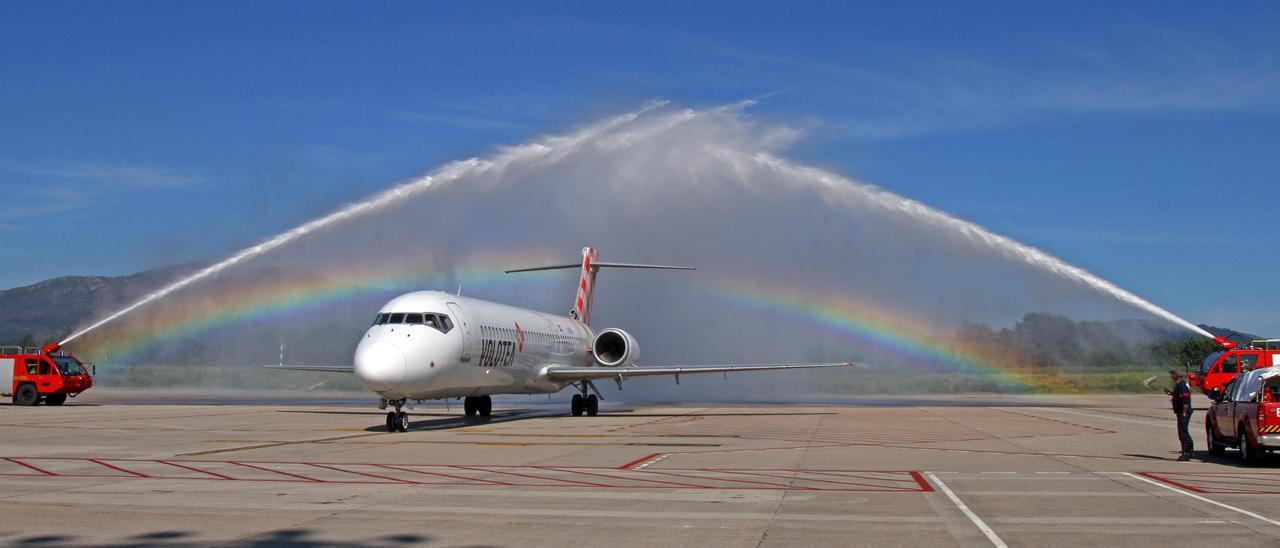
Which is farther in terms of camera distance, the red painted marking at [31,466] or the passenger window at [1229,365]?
the passenger window at [1229,365]

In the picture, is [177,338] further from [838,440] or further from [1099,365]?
[1099,365]

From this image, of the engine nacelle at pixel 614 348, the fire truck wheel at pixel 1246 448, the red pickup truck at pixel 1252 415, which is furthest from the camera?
the engine nacelle at pixel 614 348

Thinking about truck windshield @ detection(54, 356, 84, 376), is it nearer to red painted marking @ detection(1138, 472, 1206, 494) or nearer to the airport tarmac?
the airport tarmac

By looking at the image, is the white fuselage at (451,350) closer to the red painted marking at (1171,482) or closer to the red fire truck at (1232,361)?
the red painted marking at (1171,482)

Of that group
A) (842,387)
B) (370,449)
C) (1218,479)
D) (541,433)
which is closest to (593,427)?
(541,433)

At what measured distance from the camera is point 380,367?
2783 centimetres

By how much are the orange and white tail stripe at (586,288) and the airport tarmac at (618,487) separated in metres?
19.9

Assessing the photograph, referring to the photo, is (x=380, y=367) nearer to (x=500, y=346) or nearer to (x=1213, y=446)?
(x=500, y=346)

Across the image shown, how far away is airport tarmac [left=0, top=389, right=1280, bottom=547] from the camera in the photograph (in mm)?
11234

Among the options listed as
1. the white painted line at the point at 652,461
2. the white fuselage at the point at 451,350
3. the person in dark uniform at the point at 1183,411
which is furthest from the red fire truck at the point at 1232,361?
the white painted line at the point at 652,461

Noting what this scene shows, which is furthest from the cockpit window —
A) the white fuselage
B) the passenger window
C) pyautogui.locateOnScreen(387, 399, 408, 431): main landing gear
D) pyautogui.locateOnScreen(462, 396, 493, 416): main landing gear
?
the passenger window

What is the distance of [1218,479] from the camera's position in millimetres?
17391

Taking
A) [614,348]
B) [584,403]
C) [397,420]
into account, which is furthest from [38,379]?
[397,420]

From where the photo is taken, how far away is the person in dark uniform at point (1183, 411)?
21.0m
